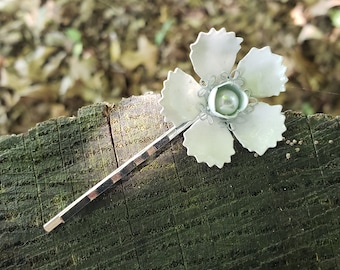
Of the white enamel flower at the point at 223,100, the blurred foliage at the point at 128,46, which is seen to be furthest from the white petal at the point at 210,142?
the blurred foliage at the point at 128,46

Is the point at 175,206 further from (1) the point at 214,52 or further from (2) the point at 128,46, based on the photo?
(2) the point at 128,46

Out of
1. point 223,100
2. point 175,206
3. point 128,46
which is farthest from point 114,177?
point 128,46

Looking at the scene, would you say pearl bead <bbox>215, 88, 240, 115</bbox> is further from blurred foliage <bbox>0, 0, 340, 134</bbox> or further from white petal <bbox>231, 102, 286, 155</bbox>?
blurred foliage <bbox>0, 0, 340, 134</bbox>

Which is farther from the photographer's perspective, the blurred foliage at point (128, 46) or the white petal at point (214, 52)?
the blurred foliage at point (128, 46)

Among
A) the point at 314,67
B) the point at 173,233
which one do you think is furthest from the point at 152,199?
the point at 314,67

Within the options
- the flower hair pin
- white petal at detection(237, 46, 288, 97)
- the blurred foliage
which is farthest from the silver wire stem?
the blurred foliage

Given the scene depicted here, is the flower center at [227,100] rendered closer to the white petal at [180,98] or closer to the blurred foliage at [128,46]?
the white petal at [180,98]

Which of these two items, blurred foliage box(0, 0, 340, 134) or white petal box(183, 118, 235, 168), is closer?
white petal box(183, 118, 235, 168)
